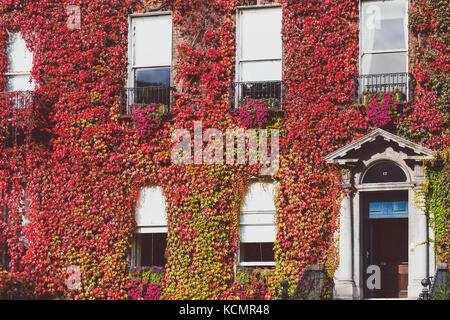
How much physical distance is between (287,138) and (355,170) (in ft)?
6.04

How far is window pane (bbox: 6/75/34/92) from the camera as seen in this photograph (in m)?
21.3

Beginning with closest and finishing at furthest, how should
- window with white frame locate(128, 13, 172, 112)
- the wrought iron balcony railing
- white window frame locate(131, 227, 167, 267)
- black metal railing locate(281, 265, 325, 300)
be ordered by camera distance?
black metal railing locate(281, 265, 325, 300), white window frame locate(131, 227, 167, 267), the wrought iron balcony railing, window with white frame locate(128, 13, 172, 112)

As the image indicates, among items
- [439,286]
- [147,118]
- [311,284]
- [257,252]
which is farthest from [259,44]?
[439,286]

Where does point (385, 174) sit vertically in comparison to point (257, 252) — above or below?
above

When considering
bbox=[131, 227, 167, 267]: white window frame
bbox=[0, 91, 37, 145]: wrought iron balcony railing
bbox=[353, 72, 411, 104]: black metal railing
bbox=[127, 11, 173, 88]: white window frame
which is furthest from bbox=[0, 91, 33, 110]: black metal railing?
bbox=[353, 72, 411, 104]: black metal railing

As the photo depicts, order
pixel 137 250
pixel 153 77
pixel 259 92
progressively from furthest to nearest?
pixel 153 77, pixel 137 250, pixel 259 92

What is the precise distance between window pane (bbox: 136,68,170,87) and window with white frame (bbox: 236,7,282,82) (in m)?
1.97

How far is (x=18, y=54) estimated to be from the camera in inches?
848

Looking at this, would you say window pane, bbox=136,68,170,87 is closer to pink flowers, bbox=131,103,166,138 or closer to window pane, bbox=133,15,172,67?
window pane, bbox=133,15,172,67

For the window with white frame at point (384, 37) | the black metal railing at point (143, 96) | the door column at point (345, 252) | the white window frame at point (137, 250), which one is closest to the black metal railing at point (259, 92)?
the black metal railing at point (143, 96)

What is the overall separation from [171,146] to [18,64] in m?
5.14

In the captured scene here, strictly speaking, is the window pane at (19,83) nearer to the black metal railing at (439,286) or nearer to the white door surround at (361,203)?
the white door surround at (361,203)

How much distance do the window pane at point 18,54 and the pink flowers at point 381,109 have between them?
9.34 metres

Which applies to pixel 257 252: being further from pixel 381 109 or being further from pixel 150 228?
pixel 381 109
